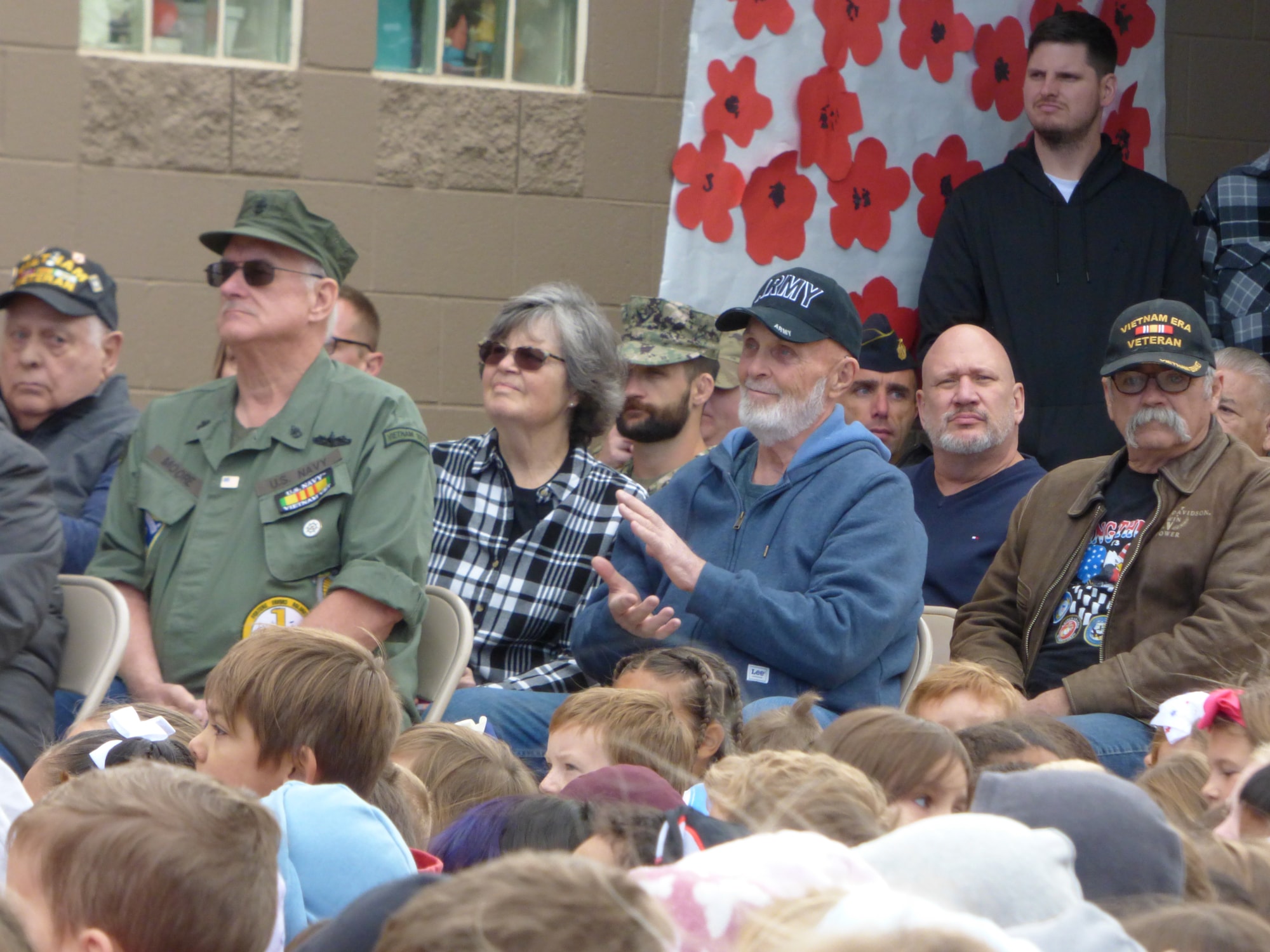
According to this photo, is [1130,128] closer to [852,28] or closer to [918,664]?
[852,28]

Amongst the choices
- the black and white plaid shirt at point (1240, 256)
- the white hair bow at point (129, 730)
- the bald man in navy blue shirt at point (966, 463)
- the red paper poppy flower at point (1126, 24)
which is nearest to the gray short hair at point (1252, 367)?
the black and white plaid shirt at point (1240, 256)

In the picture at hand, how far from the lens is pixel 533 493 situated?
4.25m

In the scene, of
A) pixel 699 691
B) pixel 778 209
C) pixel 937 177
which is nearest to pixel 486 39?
pixel 778 209

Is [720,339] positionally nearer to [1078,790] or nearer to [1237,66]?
[1237,66]

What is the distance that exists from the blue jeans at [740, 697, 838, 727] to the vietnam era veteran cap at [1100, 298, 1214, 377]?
4.03ft

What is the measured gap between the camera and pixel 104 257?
5008 millimetres

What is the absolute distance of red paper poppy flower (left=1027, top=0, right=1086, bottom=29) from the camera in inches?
220

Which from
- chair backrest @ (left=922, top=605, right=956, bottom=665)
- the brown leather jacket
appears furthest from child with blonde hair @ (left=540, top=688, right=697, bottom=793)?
chair backrest @ (left=922, top=605, right=956, bottom=665)

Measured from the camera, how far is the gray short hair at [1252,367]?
4.78 metres

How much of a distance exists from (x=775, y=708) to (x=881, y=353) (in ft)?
7.42

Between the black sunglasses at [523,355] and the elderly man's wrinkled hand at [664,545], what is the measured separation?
0.85 m

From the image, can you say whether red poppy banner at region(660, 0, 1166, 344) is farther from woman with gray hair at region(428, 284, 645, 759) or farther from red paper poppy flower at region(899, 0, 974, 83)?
woman with gray hair at region(428, 284, 645, 759)

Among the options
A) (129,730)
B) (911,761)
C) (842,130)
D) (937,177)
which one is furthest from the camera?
(937,177)

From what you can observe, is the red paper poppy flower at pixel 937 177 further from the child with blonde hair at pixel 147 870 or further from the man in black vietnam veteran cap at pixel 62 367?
the child with blonde hair at pixel 147 870
